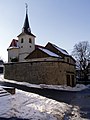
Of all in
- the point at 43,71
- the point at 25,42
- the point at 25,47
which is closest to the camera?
the point at 43,71

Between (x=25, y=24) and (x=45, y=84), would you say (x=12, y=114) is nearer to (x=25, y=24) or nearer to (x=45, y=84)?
(x=45, y=84)

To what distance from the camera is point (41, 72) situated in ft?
98.5

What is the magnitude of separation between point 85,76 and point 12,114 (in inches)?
1721

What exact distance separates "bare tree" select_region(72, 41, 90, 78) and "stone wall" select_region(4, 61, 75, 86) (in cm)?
2050

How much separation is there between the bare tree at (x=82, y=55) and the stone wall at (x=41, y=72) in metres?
20.5

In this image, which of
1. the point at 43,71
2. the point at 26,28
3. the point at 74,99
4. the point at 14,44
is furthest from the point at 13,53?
the point at 74,99

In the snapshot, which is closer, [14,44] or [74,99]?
[74,99]

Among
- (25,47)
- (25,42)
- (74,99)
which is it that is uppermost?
(25,42)

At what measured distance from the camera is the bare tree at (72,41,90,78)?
51.8 meters

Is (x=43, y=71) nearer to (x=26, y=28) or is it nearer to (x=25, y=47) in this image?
(x=25, y=47)

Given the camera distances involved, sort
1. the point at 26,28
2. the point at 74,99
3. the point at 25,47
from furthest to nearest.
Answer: the point at 26,28 < the point at 25,47 < the point at 74,99

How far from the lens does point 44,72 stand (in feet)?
98.2

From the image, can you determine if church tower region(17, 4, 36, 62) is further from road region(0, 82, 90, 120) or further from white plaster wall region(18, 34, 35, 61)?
road region(0, 82, 90, 120)

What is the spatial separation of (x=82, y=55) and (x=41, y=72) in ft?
81.1
